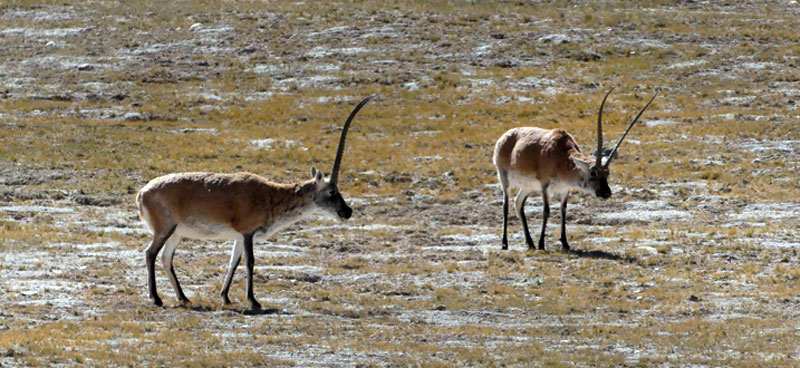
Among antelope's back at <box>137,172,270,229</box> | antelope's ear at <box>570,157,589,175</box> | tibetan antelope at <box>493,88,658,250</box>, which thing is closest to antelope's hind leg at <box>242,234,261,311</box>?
antelope's back at <box>137,172,270,229</box>

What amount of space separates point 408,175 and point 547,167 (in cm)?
1168

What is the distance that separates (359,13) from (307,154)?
1044 inches

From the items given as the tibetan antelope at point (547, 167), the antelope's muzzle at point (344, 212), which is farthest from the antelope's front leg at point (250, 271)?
the tibetan antelope at point (547, 167)

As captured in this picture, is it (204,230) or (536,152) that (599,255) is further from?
(204,230)

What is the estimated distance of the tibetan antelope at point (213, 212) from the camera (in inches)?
776

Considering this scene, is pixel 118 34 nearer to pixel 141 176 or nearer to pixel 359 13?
pixel 359 13

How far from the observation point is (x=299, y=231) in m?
29.5

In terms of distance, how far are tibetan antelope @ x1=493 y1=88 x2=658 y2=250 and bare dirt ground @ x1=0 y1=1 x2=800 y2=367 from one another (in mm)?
1238

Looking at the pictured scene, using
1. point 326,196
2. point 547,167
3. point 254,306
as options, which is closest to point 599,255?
point 547,167

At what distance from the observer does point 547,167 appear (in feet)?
88.8

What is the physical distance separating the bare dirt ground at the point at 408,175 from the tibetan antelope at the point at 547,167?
1.24m

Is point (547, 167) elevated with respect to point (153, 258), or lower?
lower

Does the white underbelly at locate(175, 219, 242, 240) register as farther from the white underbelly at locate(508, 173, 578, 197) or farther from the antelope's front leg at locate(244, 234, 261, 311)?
the white underbelly at locate(508, 173, 578, 197)

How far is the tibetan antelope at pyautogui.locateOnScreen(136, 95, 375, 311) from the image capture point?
19.7m
